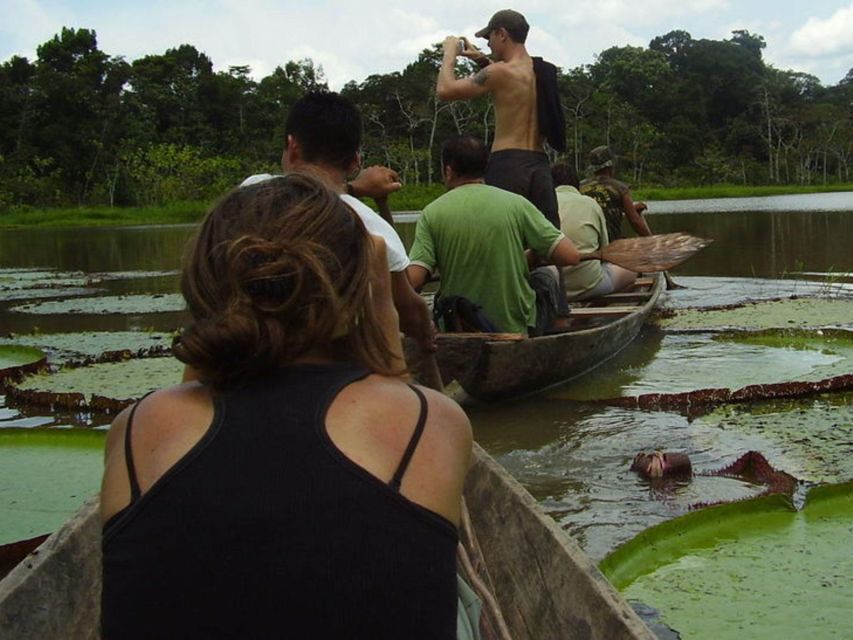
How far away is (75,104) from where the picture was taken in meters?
39.9

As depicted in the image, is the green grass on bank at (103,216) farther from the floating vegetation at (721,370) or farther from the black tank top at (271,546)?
the black tank top at (271,546)

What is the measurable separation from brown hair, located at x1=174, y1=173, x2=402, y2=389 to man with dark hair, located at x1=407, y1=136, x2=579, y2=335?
3.55 meters

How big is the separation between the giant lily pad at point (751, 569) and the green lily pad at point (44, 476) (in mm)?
1972

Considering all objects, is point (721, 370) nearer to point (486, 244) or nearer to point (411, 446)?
point (486, 244)

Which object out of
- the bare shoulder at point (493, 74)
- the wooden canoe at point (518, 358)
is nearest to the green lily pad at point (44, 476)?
the wooden canoe at point (518, 358)

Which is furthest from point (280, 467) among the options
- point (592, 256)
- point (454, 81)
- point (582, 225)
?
point (582, 225)

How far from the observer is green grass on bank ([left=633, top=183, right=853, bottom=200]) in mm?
46559

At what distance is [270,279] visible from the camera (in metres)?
1.31

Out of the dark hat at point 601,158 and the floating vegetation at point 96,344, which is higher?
the dark hat at point 601,158

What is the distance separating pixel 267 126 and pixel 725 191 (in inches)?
826

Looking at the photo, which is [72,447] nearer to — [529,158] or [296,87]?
[529,158]

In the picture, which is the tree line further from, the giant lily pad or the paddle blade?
the giant lily pad

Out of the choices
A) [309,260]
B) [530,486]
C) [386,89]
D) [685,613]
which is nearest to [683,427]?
[530,486]

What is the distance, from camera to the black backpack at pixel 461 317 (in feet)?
16.5
